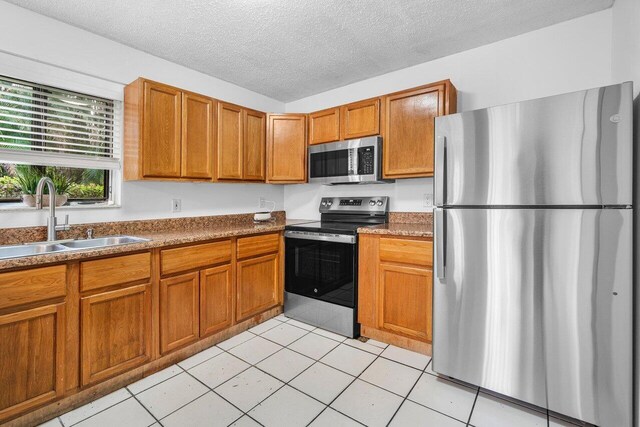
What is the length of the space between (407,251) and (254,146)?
1.91 metres

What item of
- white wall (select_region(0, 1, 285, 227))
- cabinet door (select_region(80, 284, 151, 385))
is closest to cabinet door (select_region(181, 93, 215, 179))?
white wall (select_region(0, 1, 285, 227))

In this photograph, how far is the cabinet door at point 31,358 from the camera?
1.48 m

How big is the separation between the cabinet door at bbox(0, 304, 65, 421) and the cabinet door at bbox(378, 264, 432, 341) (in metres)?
2.07

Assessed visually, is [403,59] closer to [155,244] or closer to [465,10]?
[465,10]

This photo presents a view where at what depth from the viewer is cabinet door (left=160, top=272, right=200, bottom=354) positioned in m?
2.10

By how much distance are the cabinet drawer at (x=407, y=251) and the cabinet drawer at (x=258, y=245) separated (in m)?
1.09

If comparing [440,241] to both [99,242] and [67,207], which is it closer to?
[99,242]

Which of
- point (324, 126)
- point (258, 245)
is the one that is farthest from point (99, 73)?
point (324, 126)

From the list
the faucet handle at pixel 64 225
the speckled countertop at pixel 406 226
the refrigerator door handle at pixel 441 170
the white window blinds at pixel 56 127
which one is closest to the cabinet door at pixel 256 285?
the speckled countertop at pixel 406 226

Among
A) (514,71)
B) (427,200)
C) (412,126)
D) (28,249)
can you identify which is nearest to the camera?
(28,249)

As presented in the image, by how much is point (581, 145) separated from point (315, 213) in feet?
8.50

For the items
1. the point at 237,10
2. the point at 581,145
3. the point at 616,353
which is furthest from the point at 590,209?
the point at 237,10

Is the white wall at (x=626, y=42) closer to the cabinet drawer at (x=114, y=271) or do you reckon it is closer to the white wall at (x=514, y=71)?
the white wall at (x=514, y=71)

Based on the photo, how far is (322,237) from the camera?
272 cm
